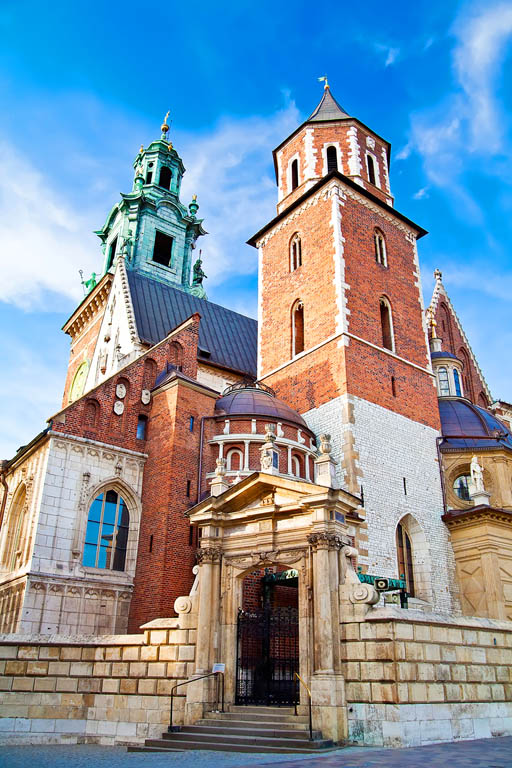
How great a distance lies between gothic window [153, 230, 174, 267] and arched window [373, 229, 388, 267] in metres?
20.2

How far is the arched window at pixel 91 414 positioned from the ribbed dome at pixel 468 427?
1305 centimetres

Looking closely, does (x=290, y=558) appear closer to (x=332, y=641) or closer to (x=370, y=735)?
(x=332, y=641)

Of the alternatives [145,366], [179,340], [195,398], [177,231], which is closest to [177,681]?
[195,398]

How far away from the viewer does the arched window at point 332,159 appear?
29953 millimetres

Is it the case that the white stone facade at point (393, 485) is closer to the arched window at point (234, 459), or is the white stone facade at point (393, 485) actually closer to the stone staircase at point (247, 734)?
the arched window at point (234, 459)

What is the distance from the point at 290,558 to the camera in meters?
13.3

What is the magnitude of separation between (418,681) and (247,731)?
3.05 metres

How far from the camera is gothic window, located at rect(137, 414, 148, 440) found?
2212cm

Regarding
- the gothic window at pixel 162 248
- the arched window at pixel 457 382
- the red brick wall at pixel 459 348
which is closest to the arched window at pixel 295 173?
the red brick wall at pixel 459 348

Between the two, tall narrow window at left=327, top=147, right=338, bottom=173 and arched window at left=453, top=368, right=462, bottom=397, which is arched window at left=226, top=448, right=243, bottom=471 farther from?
tall narrow window at left=327, top=147, right=338, bottom=173

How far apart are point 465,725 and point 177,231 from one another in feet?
130

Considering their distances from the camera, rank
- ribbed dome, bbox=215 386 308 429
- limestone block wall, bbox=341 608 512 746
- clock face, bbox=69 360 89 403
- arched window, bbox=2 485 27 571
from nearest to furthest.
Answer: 1. limestone block wall, bbox=341 608 512 746
2. arched window, bbox=2 485 27 571
3. ribbed dome, bbox=215 386 308 429
4. clock face, bbox=69 360 89 403

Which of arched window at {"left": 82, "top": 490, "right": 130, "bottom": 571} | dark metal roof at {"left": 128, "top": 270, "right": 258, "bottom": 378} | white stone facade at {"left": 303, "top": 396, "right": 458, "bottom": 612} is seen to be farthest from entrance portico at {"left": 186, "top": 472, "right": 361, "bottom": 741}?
dark metal roof at {"left": 128, "top": 270, "right": 258, "bottom": 378}

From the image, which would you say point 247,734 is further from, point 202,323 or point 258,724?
point 202,323
